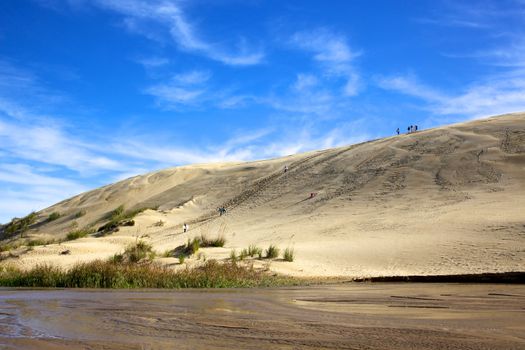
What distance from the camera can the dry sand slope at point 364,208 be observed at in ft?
59.5

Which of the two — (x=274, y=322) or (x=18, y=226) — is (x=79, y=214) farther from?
(x=274, y=322)

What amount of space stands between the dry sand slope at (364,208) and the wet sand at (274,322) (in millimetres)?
7280

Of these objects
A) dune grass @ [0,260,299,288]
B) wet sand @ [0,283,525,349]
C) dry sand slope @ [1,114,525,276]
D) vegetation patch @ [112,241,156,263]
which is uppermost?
dry sand slope @ [1,114,525,276]

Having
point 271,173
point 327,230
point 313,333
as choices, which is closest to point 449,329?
point 313,333

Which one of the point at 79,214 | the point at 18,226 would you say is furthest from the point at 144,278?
the point at 18,226

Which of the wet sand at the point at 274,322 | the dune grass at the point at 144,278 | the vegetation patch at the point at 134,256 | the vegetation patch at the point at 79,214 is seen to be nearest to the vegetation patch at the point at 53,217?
the vegetation patch at the point at 79,214

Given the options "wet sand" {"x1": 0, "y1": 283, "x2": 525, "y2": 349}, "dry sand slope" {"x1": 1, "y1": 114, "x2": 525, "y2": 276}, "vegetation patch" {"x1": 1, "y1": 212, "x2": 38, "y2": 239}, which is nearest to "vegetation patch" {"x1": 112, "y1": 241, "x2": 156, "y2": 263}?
"dry sand slope" {"x1": 1, "y1": 114, "x2": 525, "y2": 276}

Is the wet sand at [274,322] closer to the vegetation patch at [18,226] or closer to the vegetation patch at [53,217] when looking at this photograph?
the vegetation patch at [18,226]

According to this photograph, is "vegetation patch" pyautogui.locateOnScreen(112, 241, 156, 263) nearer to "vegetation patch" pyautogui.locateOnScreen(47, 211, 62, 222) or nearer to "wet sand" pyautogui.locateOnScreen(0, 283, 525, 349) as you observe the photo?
"wet sand" pyautogui.locateOnScreen(0, 283, 525, 349)

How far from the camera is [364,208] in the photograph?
29328mm

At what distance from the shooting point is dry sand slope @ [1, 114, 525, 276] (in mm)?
18125

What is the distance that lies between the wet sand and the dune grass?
3507 mm

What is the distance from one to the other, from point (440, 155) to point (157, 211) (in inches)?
793

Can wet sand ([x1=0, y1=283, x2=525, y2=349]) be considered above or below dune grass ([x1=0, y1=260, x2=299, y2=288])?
below
